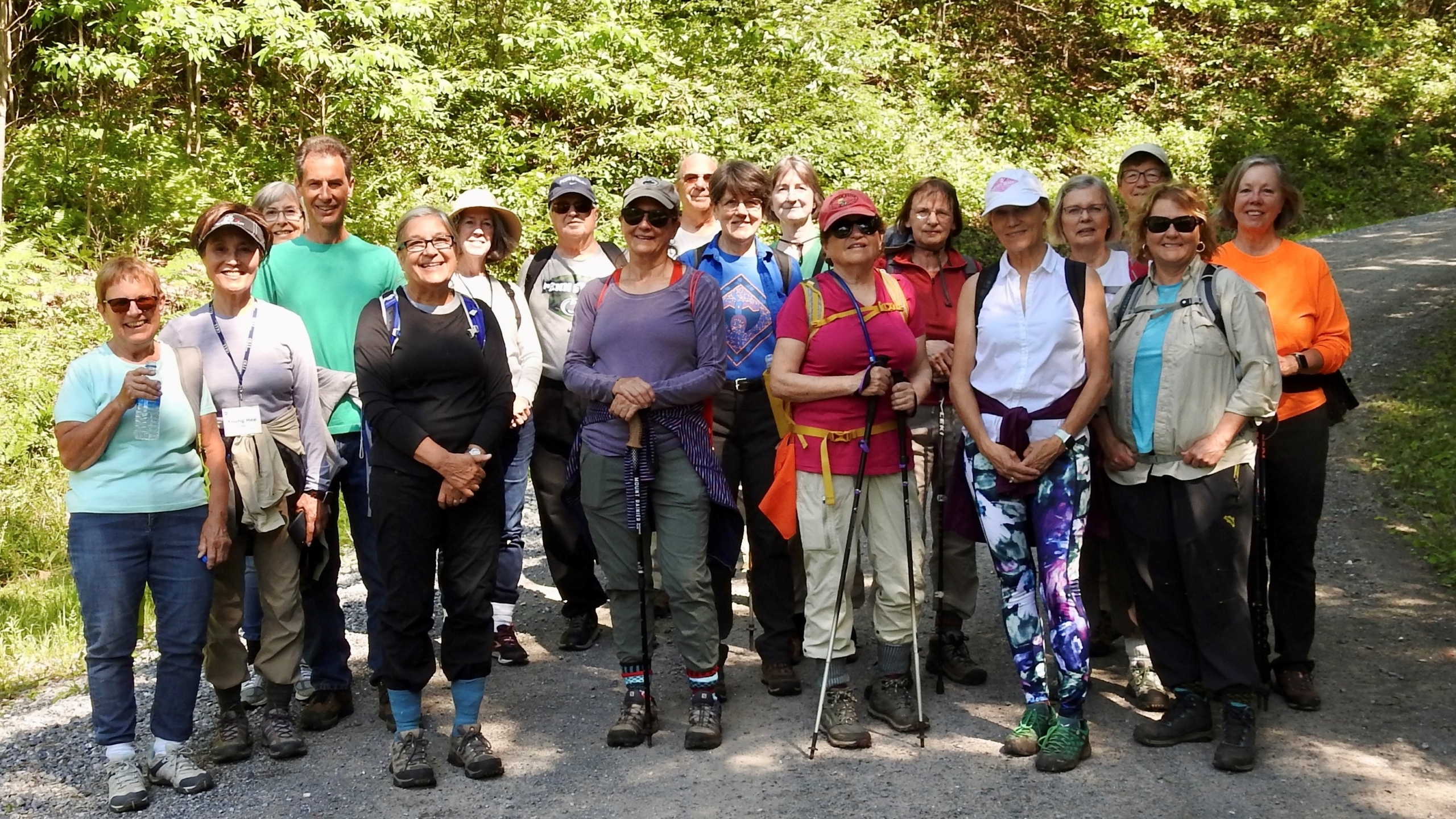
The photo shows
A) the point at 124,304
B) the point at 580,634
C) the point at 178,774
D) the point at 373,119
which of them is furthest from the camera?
the point at 373,119

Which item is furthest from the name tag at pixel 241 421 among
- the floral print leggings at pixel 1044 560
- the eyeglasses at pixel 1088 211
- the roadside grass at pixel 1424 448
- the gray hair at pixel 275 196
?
the roadside grass at pixel 1424 448

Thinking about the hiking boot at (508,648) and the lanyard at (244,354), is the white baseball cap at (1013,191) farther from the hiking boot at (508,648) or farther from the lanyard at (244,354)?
the hiking boot at (508,648)

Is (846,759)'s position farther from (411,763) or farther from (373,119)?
(373,119)

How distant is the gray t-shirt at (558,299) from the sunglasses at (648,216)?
1.10 m

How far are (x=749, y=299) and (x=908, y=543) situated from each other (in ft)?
4.61

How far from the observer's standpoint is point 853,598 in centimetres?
575

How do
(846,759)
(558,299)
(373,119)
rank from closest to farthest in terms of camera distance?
(846,759), (558,299), (373,119)

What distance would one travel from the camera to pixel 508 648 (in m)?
6.02

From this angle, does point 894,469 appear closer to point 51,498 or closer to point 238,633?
point 238,633

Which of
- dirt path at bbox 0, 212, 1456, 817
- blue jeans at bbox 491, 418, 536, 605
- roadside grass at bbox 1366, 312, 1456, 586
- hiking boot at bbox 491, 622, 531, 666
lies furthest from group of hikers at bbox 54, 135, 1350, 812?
roadside grass at bbox 1366, 312, 1456, 586

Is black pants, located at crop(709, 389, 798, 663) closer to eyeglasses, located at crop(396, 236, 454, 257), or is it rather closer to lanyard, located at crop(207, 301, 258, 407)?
eyeglasses, located at crop(396, 236, 454, 257)

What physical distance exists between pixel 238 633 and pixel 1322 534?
19.7 ft

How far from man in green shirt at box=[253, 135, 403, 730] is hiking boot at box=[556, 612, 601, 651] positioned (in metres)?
1.09

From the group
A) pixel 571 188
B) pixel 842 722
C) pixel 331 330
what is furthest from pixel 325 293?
pixel 842 722
